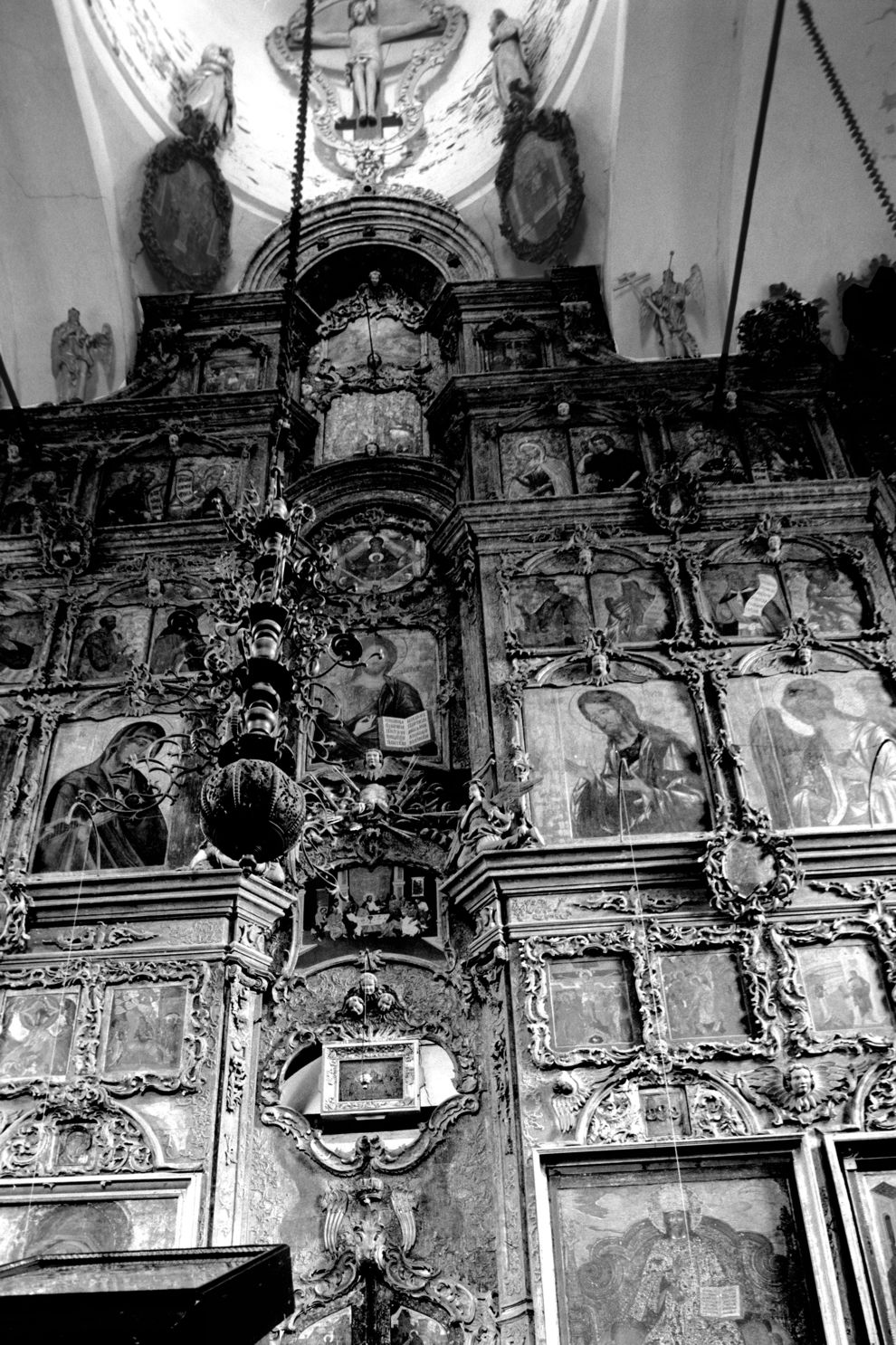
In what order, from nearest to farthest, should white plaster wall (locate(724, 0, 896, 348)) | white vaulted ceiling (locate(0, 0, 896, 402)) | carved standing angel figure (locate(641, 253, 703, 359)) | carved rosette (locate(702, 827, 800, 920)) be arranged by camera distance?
carved rosette (locate(702, 827, 800, 920)) → white plaster wall (locate(724, 0, 896, 348)) → white vaulted ceiling (locate(0, 0, 896, 402)) → carved standing angel figure (locate(641, 253, 703, 359))

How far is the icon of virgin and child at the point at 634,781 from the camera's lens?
343 inches

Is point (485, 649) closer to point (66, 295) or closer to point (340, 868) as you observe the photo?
point (340, 868)

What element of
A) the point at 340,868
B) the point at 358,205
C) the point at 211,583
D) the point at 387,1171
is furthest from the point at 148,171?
the point at 387,1171

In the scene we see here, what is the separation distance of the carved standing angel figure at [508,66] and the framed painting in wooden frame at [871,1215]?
1099 cm

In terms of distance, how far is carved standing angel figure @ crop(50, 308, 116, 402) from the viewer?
12227 mm

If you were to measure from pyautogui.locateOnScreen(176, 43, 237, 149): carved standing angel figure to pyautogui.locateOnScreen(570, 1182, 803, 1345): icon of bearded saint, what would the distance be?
11.6 meters

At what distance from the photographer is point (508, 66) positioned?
13.6 metres

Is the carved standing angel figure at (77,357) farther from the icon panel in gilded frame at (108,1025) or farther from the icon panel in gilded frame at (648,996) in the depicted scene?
the icon panel in gilded frame at (648,996)

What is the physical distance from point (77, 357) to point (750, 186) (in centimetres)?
721

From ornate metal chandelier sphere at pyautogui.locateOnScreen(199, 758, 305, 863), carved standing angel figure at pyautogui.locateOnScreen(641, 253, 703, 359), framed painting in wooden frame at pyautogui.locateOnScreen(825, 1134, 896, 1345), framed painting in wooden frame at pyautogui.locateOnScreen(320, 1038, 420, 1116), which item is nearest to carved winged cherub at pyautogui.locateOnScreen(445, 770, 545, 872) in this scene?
framed painting in wooden frame at pyautogui.locateOnScreen(320, 1038, 420, 1116)

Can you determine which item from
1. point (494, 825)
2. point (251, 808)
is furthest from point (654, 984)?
point (251, 808)

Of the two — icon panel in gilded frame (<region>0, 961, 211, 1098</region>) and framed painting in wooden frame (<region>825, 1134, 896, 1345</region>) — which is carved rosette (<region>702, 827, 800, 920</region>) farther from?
icon panel in gilded frame (<region>0, 961, 211, 1098</region>)

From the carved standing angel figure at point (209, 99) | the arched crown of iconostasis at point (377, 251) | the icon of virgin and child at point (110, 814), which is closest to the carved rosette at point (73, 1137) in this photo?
the icon of virgin and child at point (110, 814)

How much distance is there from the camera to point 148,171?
1280 centimetres
